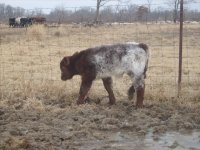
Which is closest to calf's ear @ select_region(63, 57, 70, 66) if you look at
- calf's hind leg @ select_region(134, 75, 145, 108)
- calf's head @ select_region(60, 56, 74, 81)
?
calf's head @ select_region(60, 56, 74, 81)

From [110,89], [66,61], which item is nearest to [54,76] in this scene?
[66,61]

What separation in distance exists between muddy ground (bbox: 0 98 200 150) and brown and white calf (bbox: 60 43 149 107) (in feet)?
1.40

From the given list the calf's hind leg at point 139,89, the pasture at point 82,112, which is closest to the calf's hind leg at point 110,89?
the pasture at point 82,112

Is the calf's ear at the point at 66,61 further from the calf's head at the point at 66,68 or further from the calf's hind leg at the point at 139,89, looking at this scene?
the calf's hind leg at the point at 139,89

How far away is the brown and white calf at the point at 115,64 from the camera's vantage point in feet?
29.4

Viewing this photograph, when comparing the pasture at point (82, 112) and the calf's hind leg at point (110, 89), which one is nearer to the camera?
the pasture at point (82, 112)

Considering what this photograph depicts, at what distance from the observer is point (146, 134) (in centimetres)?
732

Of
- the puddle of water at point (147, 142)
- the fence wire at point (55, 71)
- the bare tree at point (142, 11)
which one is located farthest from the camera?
the bare tree at point (142, 11)

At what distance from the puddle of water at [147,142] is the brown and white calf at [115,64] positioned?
6.10 feet

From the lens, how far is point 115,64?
909 centimetres

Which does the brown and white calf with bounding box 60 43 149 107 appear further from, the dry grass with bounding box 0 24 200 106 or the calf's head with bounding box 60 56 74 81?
the dry grass with bounding box 0 24 200 106

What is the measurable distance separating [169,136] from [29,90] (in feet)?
14.4

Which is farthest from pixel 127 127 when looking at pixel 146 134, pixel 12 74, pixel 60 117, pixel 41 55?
pixel 41 55

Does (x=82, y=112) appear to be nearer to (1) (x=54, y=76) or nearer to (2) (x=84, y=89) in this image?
(2) (x=84, y=89)
